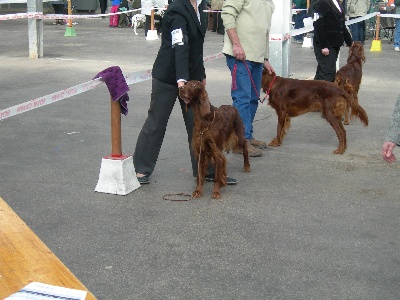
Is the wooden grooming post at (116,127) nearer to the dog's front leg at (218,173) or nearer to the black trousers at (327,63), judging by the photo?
the dog's front leg at (218,173)

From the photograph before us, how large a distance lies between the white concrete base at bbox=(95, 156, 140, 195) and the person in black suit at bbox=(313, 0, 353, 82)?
4.53 m

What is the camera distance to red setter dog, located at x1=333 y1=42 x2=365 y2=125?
30.0 ft

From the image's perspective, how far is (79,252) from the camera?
4.73 metres

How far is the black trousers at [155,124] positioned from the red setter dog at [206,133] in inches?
13.2

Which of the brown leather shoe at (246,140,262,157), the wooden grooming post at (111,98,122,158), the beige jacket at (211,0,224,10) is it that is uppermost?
the beige jacket at (211,0,224,10)

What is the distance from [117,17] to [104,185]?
2247 centimetres

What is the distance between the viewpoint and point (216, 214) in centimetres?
561

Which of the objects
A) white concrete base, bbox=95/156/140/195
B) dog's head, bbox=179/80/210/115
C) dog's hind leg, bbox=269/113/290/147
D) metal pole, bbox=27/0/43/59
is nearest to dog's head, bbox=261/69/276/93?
dog's hind leg, bbox=269/113/290/147

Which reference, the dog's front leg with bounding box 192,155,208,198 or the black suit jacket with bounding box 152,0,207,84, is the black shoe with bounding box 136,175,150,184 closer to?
the dog's front leg with bounding box 192,155,208,198

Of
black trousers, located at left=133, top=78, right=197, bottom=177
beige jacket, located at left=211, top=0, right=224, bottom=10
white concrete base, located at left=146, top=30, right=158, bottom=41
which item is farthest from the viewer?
beige jacket, located at left=211, top=0, right=224, bottom=10

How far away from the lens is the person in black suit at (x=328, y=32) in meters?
9.61

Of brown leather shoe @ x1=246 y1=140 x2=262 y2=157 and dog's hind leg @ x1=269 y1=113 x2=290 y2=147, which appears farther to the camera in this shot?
dog's hind leg @ x1=269 y1=113 x2=290 y2=147

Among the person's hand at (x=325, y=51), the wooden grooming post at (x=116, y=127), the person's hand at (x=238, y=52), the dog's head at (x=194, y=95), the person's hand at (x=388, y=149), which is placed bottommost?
the wooden grooming post at (x=116, y=127)

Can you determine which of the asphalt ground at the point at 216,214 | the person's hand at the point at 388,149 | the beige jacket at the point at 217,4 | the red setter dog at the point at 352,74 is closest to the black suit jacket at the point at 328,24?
the red setter dog at the point at 352,74
